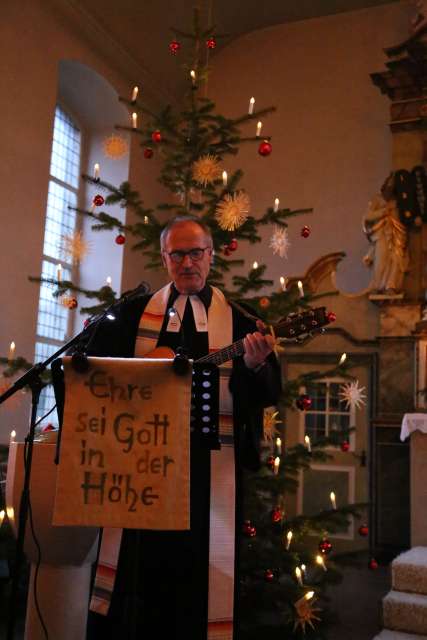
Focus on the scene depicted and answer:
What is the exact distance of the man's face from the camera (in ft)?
8.48

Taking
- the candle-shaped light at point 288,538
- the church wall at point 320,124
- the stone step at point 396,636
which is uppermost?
the church wall at point 320,124

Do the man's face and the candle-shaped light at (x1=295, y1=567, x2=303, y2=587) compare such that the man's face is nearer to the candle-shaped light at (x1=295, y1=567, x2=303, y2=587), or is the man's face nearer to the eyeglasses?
the eyeglasses

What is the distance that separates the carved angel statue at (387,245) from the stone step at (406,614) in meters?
4.33

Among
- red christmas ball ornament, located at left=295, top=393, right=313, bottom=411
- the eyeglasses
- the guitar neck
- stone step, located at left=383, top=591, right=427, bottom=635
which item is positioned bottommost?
stone step, located at left=383, top=591, right=427, bottom=635

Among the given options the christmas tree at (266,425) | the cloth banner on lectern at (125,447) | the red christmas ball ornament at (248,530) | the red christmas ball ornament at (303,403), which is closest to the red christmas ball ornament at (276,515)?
the christmas tree at (266,425)

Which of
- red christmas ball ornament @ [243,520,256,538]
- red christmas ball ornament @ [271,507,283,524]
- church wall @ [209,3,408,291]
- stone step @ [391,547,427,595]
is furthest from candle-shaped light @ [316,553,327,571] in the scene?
church wall @ [209,3,408,291]

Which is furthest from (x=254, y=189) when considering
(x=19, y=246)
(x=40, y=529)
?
(x=40, y=529)

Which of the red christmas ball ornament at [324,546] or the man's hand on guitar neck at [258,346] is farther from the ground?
the man's hand on guitar neck at [258,346]

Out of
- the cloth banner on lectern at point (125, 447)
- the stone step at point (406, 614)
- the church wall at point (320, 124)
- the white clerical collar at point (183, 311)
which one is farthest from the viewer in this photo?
the church wall at point (320, 124)

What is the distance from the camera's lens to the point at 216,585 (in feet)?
8.25

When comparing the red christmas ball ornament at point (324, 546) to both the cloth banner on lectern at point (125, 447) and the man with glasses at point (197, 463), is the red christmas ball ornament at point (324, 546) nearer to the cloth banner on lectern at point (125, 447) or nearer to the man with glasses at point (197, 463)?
the man with glasses at point (197, 463)

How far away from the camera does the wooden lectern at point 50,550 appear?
2.93 meters

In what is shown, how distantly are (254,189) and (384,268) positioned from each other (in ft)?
8.15

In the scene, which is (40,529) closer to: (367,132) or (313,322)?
(313,322)
